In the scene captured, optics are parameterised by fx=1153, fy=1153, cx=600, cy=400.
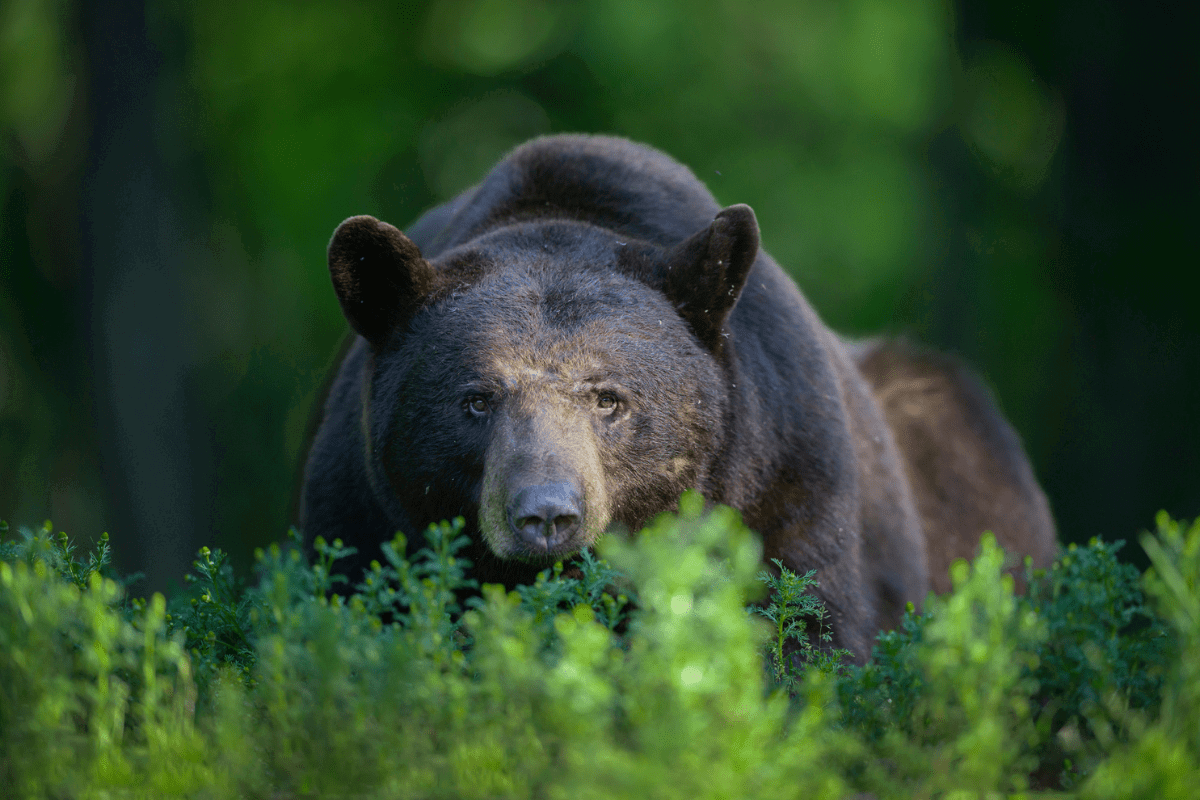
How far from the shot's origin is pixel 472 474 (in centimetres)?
442

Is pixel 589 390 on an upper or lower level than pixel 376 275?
lower

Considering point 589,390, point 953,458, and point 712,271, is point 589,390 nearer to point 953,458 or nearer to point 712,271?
point 712,271

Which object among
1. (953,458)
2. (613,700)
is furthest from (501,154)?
(613,700)

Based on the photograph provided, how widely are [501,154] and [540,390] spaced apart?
7407mm

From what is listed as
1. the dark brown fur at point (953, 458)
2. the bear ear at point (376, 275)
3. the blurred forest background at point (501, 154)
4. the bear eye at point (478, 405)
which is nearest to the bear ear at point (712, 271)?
the bear eye at point (478, 405)

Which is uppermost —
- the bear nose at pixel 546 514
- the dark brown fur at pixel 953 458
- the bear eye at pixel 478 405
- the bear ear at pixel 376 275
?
the bear ear at pixel 376 275

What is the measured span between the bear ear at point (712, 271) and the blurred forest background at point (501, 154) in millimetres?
5118

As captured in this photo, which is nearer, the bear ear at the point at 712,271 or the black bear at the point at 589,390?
the black bear at the point at 589,390

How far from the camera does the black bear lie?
14.1 ft

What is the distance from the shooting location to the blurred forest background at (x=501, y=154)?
10.0 meters

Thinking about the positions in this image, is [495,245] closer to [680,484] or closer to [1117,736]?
[680,484]

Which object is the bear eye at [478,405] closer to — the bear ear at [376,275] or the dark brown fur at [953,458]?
the bear ear at [376,275]

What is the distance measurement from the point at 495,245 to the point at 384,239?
562 millimetres

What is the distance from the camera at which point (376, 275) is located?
470 centimetres
